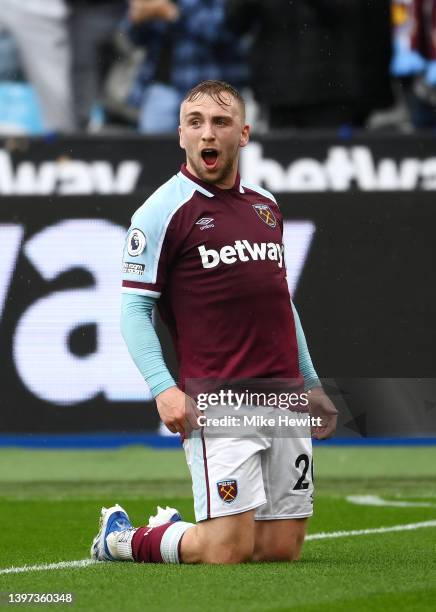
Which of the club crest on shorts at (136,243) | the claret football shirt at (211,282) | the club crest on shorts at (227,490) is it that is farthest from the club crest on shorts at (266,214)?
the club crest on shorts at (227,490)

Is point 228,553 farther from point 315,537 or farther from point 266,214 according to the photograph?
point 266,214

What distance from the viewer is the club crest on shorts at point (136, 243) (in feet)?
19.9

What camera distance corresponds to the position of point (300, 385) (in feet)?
20.7

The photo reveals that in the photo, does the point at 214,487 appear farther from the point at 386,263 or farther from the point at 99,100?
the point at 99,100

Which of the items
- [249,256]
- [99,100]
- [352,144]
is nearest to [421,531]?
[249,256]

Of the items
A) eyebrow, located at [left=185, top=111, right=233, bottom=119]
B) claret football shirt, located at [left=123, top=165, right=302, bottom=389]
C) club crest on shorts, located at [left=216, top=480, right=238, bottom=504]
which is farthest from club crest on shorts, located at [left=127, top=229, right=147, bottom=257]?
club crest on shorts, located at [left=216, top=480, right=238, bottom=504]

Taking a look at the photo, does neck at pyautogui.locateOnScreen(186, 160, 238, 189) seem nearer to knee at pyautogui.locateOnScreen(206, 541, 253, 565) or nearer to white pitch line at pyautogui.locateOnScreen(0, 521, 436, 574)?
knee at pyautogui.locateOnScreen(206, 541, 253, 565)

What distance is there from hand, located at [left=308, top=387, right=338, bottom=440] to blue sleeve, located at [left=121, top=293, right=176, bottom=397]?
712 millimetres

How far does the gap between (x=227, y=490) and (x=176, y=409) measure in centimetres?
41

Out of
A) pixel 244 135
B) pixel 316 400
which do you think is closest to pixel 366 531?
pixel 316 400

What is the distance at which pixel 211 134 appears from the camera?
20.1ft

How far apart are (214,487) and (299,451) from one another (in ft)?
1.41

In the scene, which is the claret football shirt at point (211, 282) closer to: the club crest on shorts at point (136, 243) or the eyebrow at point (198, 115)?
the club crest on shorts at point (136, 243)

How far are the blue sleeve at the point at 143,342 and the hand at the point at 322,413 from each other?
0.71 metres
